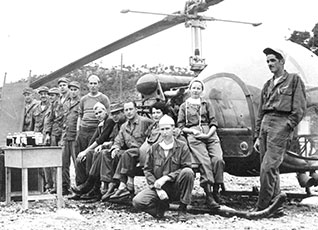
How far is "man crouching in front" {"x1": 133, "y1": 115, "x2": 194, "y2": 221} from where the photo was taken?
6.83 meters

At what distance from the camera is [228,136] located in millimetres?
7973

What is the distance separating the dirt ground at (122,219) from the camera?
21.3ft

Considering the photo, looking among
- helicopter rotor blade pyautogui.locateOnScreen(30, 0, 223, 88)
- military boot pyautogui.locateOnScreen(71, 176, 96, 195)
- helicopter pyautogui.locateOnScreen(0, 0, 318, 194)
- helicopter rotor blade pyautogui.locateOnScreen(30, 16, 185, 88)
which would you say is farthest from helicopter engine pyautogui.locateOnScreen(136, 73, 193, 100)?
helicopter rotor blade pyautogui.locateOnScreen(30, 16, 185, 88)

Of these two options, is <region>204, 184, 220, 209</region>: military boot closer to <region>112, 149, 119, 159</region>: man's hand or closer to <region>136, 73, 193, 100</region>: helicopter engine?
<region>112, 149, 119, 159</region>: man's hand

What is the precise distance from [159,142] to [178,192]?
0.67 meters

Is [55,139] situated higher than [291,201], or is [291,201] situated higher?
[55,139]

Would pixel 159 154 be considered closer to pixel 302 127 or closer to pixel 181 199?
pixel 181 199

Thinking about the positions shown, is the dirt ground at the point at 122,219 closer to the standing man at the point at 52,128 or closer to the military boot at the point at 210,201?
the military boot at the point at 210,201

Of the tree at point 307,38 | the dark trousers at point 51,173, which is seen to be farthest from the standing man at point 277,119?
the tree at point 307,38

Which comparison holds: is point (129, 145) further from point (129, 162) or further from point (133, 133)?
point (129, 162)

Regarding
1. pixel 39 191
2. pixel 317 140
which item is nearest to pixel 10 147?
pixel 39 191

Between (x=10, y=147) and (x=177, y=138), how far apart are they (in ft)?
8.16

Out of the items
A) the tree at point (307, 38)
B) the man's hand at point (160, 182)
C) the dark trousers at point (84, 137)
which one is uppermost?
the tree at point (307, 38)

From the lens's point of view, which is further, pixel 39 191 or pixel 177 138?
pixel 39 191
